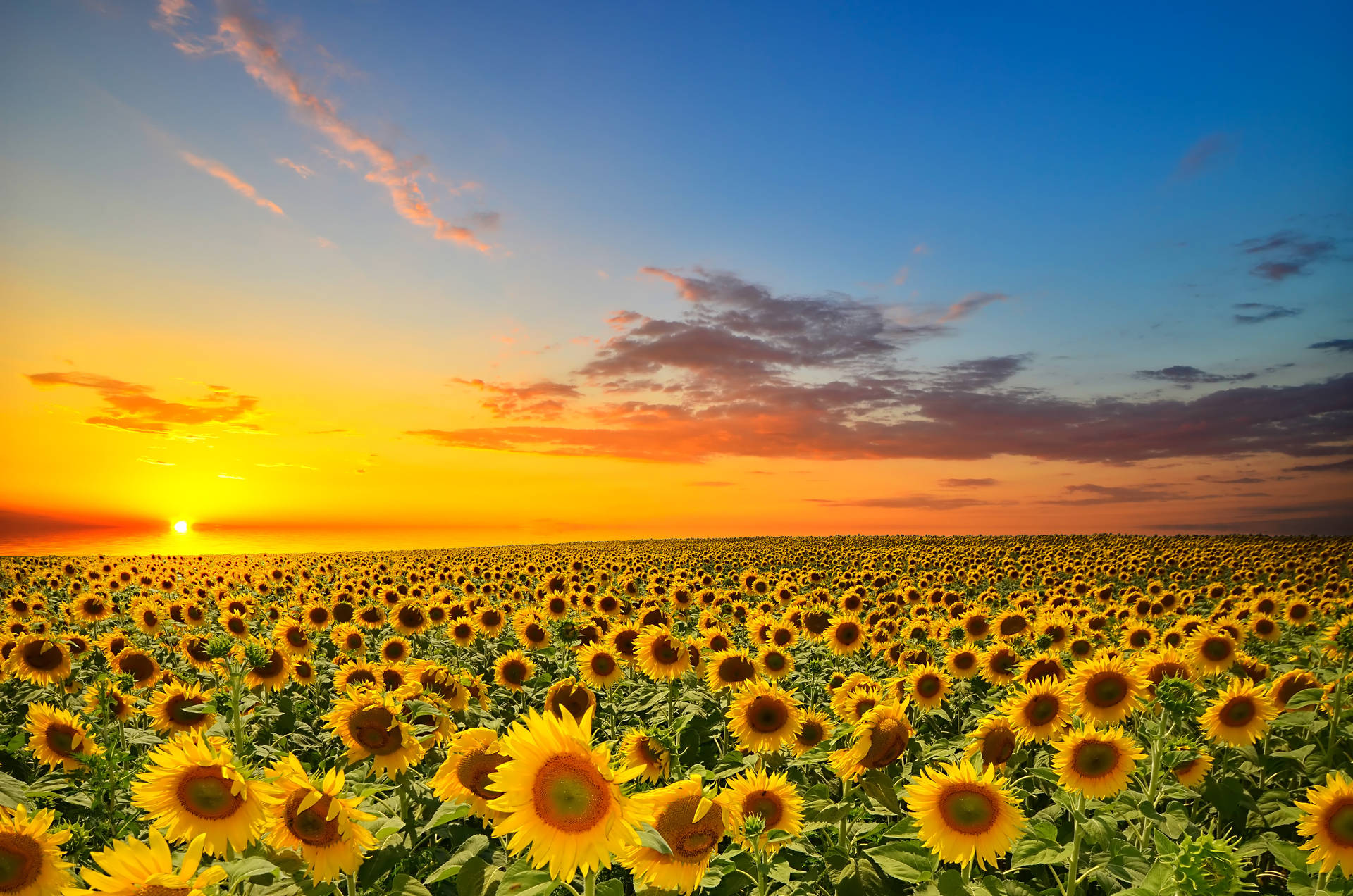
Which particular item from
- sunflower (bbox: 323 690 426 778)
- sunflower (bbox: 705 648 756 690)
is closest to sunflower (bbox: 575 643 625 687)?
sunflower (bbox: 705 648 756 690)

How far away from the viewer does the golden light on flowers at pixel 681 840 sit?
343 centimetres

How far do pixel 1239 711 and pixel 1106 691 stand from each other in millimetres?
1935

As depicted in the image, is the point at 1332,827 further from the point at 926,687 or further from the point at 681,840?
the point at 681,840

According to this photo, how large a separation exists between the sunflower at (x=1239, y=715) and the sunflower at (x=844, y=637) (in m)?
5.40

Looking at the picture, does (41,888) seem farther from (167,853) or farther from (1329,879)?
(1329,879)

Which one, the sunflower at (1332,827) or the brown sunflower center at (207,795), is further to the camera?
the sunflower at (1332,827)

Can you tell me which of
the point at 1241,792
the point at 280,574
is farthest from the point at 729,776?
the point at 280,574

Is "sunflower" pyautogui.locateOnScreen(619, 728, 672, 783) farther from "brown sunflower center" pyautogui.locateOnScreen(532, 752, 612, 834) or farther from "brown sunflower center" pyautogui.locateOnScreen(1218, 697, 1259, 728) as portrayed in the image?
"brown sunflower center" pyautogui.locateOnScreen(1218, 697, 1259, 728)

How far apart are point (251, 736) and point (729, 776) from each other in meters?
6.38

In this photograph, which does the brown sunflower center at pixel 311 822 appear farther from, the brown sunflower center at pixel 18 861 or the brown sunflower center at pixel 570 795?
the brown sunflower center at pixel 570 795

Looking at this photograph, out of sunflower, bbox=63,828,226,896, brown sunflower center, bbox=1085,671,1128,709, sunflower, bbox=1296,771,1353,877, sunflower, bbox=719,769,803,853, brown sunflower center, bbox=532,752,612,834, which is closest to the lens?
sunflower, bbox=63,828,226,896

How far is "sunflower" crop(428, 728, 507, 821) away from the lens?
4.22 m

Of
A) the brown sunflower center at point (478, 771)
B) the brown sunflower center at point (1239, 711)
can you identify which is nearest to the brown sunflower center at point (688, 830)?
the brown sunflower center at point (478, 771)

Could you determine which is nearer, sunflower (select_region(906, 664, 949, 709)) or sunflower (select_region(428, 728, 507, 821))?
sunflower (select_region(428, 728, 507, 821))
